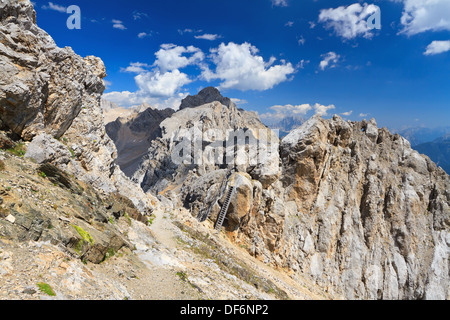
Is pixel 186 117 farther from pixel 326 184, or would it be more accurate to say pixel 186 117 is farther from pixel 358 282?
pixel 358 282

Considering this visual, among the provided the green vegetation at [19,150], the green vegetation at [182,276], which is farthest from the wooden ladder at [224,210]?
the green vegetation at [19,150]

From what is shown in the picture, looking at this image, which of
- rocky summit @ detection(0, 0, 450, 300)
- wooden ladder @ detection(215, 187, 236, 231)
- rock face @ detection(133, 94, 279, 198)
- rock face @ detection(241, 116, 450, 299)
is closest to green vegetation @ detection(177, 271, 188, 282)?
rocky summit @ detection(0, 0, 450, 300)

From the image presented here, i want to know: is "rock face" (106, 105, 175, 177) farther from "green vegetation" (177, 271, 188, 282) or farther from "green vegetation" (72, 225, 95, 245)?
"green vegetation" (72, 225, 95, 245)

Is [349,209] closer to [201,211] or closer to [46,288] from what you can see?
[201,211]

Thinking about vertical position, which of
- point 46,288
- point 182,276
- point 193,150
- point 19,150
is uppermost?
point 193,150

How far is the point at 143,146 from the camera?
157 m

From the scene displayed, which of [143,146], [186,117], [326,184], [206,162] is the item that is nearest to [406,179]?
[326,184]

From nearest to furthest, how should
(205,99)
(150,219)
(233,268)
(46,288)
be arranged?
(46,288)
(233,268)
(150,219)
(205,99)

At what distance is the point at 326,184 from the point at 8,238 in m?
46.5

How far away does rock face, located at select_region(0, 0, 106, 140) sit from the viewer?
58.4 feet

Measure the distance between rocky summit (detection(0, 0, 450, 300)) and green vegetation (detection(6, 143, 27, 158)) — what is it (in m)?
0.11

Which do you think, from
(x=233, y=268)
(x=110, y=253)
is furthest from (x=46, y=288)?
(x=233, y=268)

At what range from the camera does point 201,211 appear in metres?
38.8

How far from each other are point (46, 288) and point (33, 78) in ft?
55.6
